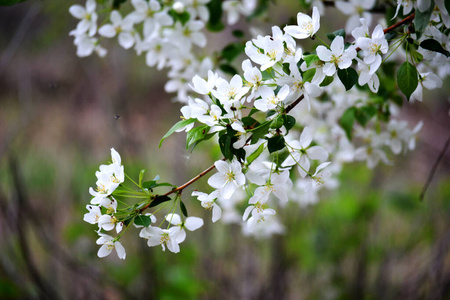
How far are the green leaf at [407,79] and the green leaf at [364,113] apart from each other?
29 cm

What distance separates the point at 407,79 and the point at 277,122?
0.23 metres

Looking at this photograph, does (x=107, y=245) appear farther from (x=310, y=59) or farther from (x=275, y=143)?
(x=310, y=59)

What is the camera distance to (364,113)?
0.97 meters

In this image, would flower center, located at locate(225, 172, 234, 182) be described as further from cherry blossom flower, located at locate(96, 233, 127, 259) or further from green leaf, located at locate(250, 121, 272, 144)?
cherry blossom flower, located at locate(96, 233, 127, 259)

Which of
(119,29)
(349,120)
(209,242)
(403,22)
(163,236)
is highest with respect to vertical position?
(403,22)

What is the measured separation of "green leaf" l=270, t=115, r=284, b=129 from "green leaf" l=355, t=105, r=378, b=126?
417 mm

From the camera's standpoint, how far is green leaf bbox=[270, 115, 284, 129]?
22.9 inches

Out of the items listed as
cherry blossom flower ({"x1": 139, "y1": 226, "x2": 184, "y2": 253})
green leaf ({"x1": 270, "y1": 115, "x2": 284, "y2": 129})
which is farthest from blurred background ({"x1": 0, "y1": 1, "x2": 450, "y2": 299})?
green leaf ({"x1": 270, "y1": 115, "x2": 284, "y2": 129})

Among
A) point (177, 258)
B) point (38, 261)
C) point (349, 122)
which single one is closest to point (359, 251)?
point (177, 258)

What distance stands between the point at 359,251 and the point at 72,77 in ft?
8.16

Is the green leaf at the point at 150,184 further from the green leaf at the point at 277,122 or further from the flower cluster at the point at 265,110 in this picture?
the green leaf at the point at 277,122

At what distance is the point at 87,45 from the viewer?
1012 mm

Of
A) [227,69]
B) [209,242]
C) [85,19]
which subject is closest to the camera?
[85,19]

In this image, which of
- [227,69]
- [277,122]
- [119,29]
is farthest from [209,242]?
[277,122]
